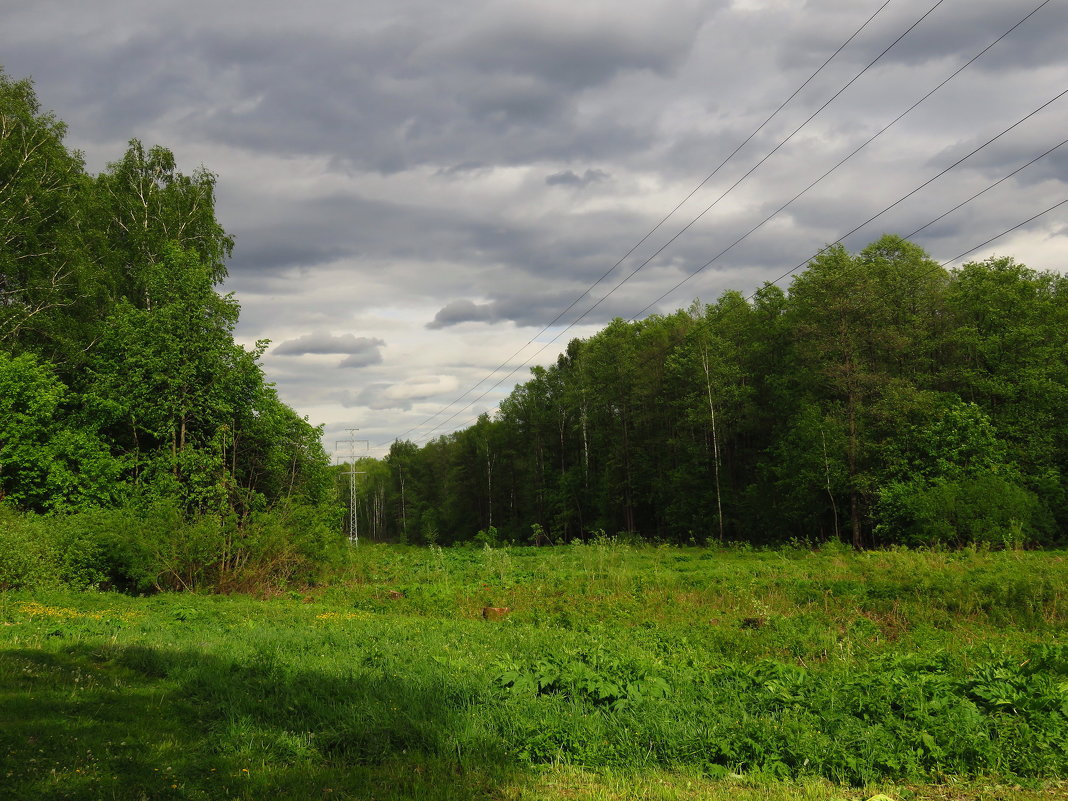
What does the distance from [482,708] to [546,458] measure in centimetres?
6673

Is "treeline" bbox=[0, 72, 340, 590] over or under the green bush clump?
over

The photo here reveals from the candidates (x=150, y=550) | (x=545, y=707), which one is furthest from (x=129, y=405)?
(x=545, y=707)

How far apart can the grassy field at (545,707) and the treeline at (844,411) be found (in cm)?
1874

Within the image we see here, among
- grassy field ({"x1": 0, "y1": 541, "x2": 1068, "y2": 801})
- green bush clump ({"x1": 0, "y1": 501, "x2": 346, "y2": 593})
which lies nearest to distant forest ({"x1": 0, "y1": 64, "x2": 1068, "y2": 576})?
green bush clump ({"x1": 0, "y1": 501, "x2": 346, "y2": 593})

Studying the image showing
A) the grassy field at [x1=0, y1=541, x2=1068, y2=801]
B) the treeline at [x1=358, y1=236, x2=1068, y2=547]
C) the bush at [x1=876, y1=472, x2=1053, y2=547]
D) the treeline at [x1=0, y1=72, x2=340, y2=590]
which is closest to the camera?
the grassy field at [x1=0, y1=541, x2=1068, y2=801]

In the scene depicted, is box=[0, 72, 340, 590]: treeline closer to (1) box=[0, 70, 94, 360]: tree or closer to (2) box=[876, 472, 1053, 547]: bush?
(1) box=[0, 70, 94, 360]: tree

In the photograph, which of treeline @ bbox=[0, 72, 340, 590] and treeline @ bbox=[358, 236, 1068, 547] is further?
treeline @ bbox=[358, 236, 1068, 547]

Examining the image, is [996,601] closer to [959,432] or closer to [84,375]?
[959,432]

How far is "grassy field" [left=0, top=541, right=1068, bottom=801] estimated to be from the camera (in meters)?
6.25

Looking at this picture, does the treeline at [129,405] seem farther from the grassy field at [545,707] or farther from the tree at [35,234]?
the grassy field at [545,707]

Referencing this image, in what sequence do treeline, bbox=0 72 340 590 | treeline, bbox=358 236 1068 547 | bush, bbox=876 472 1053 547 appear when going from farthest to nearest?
treeline, bbox=358 236 1068 547 → bush, bbox=876 472 1053 547 → treeline, bbox=0 72 340 590

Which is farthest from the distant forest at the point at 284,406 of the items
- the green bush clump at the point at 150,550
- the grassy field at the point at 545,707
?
the grassy field at the point at 545,707

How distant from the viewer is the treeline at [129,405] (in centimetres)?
2566

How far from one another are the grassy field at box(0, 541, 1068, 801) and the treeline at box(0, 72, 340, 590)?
9554 millimetres
